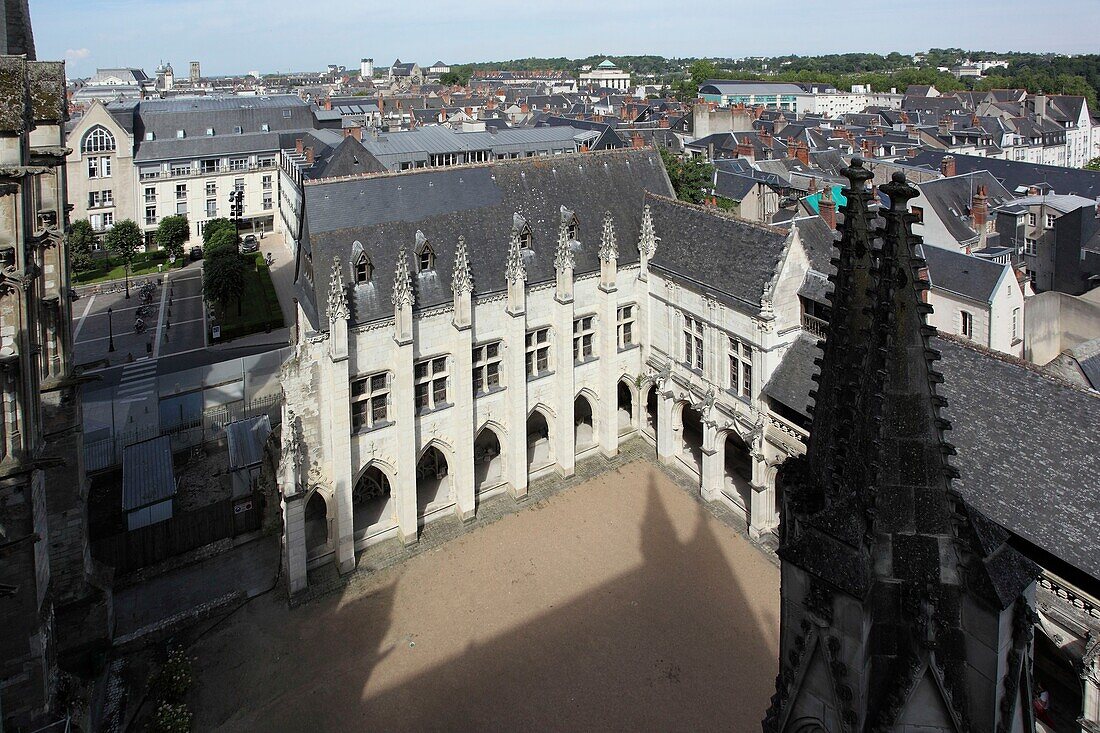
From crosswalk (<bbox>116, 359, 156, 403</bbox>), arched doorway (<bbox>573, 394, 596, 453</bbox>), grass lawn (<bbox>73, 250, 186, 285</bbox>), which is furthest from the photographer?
grass lawn (<bbox>73, 250, 186, 285</bbox>)

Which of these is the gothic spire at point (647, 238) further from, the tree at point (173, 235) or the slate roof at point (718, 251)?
the tree at point (173, 235)

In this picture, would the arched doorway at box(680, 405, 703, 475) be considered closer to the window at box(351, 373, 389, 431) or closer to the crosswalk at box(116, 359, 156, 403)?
the window at box(351, 373, 389, 431)

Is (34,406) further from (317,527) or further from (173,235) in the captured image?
(173,235)

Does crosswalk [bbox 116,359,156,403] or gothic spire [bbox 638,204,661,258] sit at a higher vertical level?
gothic spire [bbox 638,204,661,258]

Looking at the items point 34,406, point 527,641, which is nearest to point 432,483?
point 527,641

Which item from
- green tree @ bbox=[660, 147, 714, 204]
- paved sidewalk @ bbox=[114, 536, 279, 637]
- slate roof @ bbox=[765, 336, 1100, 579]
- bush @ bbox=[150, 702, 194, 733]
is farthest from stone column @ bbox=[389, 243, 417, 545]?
green tree @ bbox=[660, 147, 714, 204]
